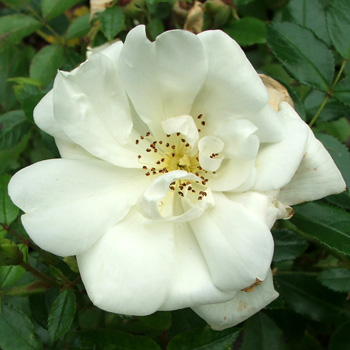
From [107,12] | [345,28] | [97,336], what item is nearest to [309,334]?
[97,336]

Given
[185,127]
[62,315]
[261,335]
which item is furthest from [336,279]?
[62,315]

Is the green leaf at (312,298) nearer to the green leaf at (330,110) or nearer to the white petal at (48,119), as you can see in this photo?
the green leaf at (330,110)

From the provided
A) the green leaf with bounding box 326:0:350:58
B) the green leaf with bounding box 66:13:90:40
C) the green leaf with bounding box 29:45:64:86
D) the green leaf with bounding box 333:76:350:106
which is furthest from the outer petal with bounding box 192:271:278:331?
the green leaf with bounding box 66:13:90:40

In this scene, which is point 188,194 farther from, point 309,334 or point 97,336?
point 309,334

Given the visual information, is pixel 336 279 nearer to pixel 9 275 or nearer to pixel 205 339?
pixel 205 339

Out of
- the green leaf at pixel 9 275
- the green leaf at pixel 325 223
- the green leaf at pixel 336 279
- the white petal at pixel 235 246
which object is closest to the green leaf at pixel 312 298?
the green leaf at pixel 336 279
